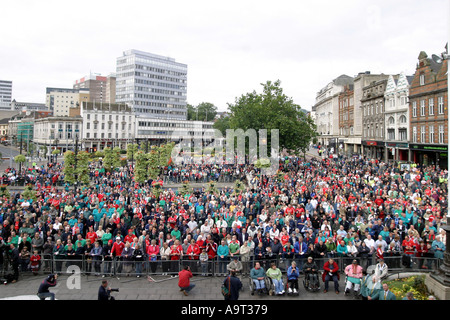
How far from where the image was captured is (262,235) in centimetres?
1411

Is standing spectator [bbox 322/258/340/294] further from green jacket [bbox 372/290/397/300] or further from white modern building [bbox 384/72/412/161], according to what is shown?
white modern building [bbox 384/72/412/161]

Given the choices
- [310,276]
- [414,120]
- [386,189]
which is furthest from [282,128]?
[310,276]

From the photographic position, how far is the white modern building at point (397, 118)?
43.8 meters

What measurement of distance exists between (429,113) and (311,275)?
34812 mm

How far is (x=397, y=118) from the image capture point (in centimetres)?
4619

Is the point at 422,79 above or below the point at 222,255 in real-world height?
above

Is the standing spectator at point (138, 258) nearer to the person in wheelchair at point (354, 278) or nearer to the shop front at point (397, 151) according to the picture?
the person in wheelchair at point (354, 278)

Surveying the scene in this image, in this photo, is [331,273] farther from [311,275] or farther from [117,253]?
[117,253]


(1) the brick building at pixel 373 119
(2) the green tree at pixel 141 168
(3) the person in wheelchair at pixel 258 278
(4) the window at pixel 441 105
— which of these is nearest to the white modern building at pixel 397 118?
(1) the brick building at pixel 373 119

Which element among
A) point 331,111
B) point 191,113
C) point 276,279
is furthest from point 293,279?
point 191,113

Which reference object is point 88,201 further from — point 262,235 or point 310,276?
point 310,276

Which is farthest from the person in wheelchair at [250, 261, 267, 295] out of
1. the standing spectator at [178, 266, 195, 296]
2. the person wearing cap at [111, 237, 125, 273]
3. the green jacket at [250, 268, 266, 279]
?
the person wearing cap at [111, 237, 125, 273]

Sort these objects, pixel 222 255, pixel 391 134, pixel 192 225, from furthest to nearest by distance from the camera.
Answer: pixel 391 134 → pixel 192 225 → pixel 222 255

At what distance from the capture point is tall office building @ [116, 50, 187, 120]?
10875 centimetres
